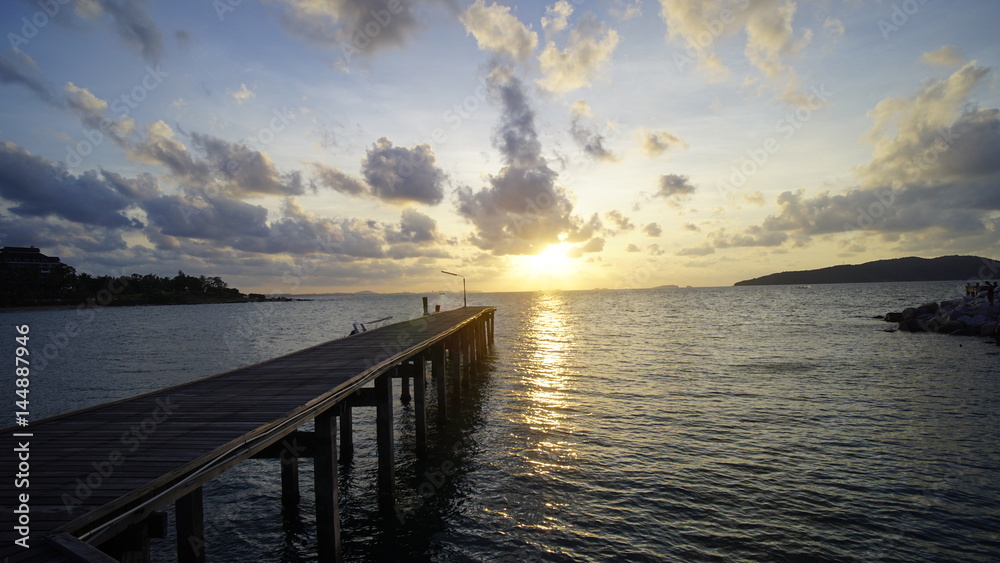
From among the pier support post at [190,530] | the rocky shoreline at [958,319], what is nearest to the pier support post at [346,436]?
the pier support post at [190,530]

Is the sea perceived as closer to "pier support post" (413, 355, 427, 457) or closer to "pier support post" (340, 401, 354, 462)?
"pier support post" (413, 355, 427, 457)

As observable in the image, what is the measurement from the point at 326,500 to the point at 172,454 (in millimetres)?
2620

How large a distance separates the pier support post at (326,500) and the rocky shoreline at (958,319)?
137ft

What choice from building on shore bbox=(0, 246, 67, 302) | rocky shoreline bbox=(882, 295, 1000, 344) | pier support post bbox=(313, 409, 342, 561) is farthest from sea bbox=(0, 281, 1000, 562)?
building on shore bbox=(0, 246, 67, 302)

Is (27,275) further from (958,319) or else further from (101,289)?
(958,319)

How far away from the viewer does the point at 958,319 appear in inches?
1492

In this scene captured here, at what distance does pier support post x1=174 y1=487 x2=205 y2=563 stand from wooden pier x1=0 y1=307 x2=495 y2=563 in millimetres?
14

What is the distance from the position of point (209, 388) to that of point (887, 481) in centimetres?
1526

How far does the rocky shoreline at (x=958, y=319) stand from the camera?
3525 centimetres

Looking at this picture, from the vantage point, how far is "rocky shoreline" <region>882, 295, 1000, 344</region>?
3525 centimetres

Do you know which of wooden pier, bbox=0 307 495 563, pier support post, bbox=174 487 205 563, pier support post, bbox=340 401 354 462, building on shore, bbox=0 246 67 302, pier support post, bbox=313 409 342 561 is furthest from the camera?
building on shore, bbox=0 246 67 302

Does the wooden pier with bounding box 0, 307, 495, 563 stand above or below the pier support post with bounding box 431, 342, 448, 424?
above

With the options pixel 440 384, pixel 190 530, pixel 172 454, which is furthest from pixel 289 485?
pixel 440 384

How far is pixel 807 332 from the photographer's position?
4309 cm
